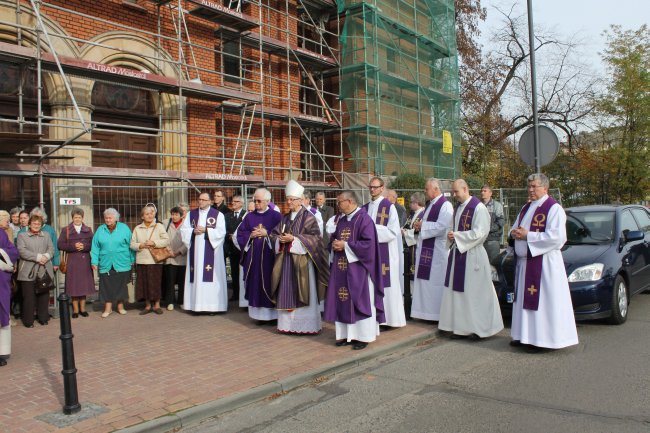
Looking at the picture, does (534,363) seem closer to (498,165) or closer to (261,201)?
(261,201)

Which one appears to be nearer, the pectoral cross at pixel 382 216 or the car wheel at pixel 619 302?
the car wheel at pixel 619 302

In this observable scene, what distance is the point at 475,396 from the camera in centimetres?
509

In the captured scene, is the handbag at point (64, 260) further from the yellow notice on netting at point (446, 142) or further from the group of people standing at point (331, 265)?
the yellow notice on netting at point (446, 142)

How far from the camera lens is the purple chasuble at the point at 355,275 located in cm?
686

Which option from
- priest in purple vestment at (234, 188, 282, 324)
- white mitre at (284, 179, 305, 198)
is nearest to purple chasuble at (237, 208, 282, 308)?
priest in purple vestment at (234, 188, 282, 324)

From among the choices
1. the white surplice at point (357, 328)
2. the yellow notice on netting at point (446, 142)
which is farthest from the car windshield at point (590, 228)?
the yellow notice on netting at point (446, 142)

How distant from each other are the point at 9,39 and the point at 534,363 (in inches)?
405

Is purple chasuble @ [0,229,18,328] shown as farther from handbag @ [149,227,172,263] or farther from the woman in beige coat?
handbag @ [149,227,172,263]

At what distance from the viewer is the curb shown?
4.59 meters

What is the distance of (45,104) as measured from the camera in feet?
36.1

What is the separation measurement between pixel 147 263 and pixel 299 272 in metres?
3.21

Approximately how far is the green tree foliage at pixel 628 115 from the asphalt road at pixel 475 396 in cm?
1729

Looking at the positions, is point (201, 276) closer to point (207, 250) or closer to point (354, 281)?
point (207, 250)

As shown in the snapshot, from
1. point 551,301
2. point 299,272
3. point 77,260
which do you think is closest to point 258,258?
point 299,272
